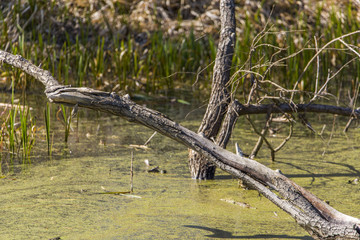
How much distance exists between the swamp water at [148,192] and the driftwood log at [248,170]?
27 centimetres

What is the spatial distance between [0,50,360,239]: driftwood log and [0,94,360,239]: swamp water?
27 cm

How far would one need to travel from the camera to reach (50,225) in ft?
7.82

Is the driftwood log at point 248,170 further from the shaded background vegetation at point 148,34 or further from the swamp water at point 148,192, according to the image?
the shaded background vegetation at point 148,34

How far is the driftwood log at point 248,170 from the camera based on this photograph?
80.0 inches

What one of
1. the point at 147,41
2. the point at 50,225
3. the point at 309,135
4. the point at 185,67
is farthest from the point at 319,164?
the point at 147,41

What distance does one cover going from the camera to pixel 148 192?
291cm

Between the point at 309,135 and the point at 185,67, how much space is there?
7.87 feet

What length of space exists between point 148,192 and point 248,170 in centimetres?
84

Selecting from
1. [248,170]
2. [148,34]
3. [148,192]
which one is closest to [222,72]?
[148,192]

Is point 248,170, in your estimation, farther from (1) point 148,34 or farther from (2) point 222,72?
(1) point 148,34

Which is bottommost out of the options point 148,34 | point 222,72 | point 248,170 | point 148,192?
point 148,192

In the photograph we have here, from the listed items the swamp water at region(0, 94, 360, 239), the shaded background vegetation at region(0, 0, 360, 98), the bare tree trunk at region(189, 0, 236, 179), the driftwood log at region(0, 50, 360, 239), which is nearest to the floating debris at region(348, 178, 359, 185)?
the swamp water at region(0, 94, 360, 239)

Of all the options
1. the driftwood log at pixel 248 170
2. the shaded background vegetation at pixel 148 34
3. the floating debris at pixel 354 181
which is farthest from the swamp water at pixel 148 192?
the shaded background vegetation at pixel 148 34

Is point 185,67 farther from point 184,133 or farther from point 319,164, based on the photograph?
point 184,133
